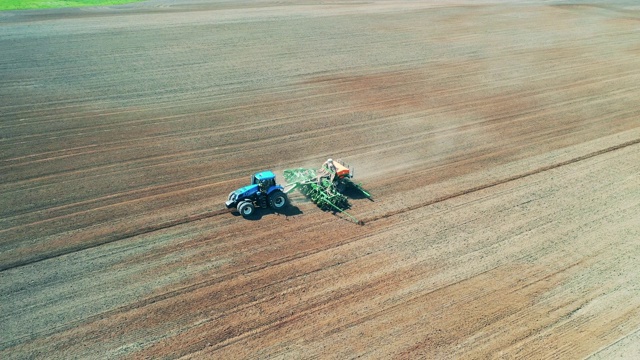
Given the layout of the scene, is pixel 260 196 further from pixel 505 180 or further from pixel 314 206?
pixel 505 180

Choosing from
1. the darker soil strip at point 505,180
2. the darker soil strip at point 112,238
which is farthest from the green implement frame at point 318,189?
the darker soil strip at point 112,238

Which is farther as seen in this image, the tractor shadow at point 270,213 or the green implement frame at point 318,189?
the green implement frame at point 318,189

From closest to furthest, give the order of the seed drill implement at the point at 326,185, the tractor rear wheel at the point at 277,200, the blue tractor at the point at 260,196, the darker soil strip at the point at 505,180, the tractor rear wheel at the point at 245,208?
1. the tractor rear wheel at the point at 245,208
2. the blue tractor at the point at 260,196
3. the tractor rear wheel at the point at 277,200
4. the darker soil strip at the point at 505,180
5. the seed drill implement at the point at 326,185

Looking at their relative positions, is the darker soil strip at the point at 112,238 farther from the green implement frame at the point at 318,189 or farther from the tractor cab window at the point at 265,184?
the green implement frame at the point at 318,189

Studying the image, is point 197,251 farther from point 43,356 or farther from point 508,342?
point 508,342

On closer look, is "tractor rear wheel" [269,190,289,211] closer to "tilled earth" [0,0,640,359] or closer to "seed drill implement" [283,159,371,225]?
"seed drill implement" [283,159,371,225]


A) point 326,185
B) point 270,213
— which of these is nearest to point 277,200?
point 270,213

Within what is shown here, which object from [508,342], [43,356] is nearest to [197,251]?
[43,356]

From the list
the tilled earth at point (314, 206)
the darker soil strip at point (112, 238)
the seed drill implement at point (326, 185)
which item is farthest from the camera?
the seed drill implement at point (326, 185)
